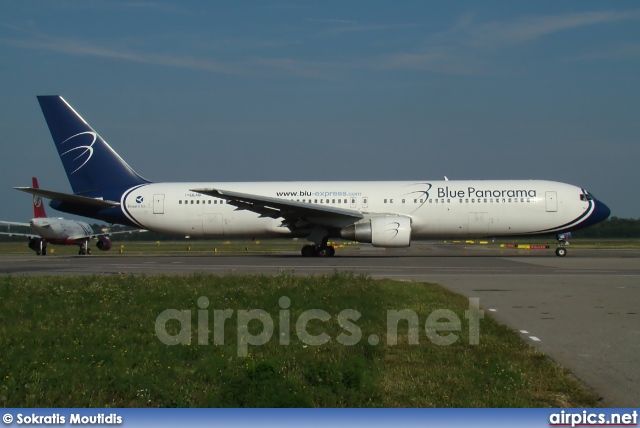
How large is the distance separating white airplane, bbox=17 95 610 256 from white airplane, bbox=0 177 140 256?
10.5 meters

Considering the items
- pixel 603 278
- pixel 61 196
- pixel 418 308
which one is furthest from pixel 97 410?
pixel 61 196

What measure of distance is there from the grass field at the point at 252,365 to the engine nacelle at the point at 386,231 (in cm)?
1558

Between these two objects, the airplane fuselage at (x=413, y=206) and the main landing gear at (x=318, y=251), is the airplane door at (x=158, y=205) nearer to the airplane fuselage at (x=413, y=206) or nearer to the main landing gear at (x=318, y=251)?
the airplane fuselage at (x=413, y=206)

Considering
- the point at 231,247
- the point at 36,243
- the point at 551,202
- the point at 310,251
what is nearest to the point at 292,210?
the point at 310,251

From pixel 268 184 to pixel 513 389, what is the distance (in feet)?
79.7

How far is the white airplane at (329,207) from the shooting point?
26641 millimetres

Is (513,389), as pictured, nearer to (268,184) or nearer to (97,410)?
(97,410)

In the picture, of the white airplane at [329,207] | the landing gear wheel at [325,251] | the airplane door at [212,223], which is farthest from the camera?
the airplane door at [212,223]

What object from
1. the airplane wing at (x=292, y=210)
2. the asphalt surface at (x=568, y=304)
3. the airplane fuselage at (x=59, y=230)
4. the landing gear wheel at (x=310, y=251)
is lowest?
the asphalt surface at (x=568, y=304)

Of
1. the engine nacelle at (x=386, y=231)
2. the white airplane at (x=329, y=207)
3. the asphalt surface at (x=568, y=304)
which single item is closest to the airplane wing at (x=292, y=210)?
the white airplane at (x=329, y=207)

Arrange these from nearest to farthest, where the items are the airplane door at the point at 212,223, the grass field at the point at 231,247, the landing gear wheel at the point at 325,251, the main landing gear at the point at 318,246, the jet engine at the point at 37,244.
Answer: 1. the main landing gear at the point at 318,246
2. the landing gear wheel at the point at 325,251
3. the airplane door at the point at 212,223
4. the jet engine at the point at 37,244
5. the grass field at the point at 231,247

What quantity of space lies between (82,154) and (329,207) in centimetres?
1182

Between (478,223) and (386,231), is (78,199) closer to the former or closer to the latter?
(386,231)

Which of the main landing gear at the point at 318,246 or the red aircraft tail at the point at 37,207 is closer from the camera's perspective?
the main landing gear at the point at 318,246
